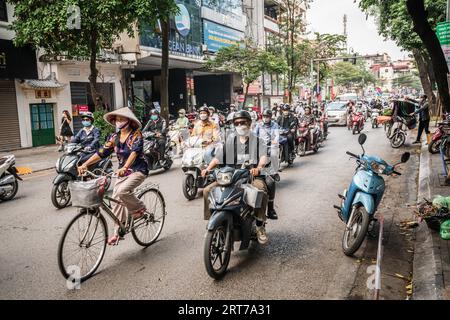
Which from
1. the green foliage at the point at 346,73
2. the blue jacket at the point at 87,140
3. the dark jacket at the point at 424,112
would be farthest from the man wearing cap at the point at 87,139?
the green foliage at the point at 346,73

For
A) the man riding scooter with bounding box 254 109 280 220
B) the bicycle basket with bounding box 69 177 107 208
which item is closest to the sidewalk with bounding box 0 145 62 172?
the man riding scooter with bounding box 254 109 280 220

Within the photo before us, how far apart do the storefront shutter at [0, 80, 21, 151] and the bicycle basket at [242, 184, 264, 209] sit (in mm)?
15766

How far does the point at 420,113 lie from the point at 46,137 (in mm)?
15913

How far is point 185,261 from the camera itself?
477 centimetres

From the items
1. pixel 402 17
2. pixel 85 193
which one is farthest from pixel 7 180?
pixel 402 17

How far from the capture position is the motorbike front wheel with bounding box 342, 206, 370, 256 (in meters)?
4.63

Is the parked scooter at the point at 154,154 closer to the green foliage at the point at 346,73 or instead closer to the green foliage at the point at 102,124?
the green foliage at the point at 102,124

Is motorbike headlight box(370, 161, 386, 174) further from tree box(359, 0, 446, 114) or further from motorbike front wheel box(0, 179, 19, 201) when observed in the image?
tree box(359, 0, 446, 114)

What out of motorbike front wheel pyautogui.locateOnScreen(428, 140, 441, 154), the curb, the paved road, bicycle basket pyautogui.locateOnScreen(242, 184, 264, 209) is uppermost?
bicycle basket pyautogui.locateOnScreen(242, 184, 264, 209)

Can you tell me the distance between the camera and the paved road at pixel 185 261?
13.1 ft

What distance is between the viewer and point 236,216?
174 inches
